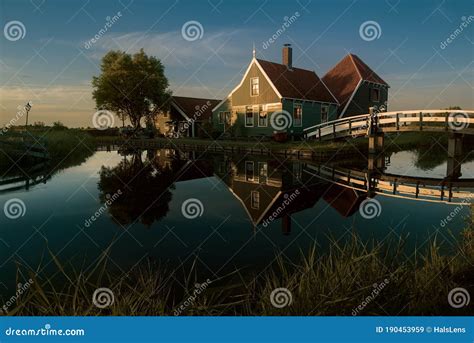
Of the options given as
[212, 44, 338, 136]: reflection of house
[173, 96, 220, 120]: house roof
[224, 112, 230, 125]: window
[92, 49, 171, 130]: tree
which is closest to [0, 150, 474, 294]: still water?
[212, 44, 338, 136]: reflection of house

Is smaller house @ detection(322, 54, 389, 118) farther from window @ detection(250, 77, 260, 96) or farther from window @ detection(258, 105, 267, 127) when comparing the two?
window @ detection(250, 77, 260, 96)

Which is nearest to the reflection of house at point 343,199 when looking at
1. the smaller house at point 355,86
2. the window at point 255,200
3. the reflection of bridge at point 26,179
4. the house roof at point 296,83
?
the window at point 255,200

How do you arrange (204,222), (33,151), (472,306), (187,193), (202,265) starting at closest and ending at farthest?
(472,306) → (202,265) → (204,222) → (187,193) → (33,151)

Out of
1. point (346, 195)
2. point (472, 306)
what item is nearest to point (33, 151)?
point (346, 195)

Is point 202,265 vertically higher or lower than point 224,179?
lower

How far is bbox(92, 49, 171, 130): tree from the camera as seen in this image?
39.2 m

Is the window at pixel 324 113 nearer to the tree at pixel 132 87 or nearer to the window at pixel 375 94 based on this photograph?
the window at pixel 375 94

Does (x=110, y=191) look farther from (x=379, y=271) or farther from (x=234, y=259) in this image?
(x=379, y=271)

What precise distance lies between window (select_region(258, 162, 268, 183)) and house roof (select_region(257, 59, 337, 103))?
901 centimetres

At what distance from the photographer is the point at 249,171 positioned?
50.7ft

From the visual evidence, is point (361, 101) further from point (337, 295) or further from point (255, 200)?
point (337, 295)

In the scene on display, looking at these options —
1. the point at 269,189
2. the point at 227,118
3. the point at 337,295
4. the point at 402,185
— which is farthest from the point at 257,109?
the point at 337,295

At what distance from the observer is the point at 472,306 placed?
340 centimetres

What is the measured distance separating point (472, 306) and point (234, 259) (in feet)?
10.8
